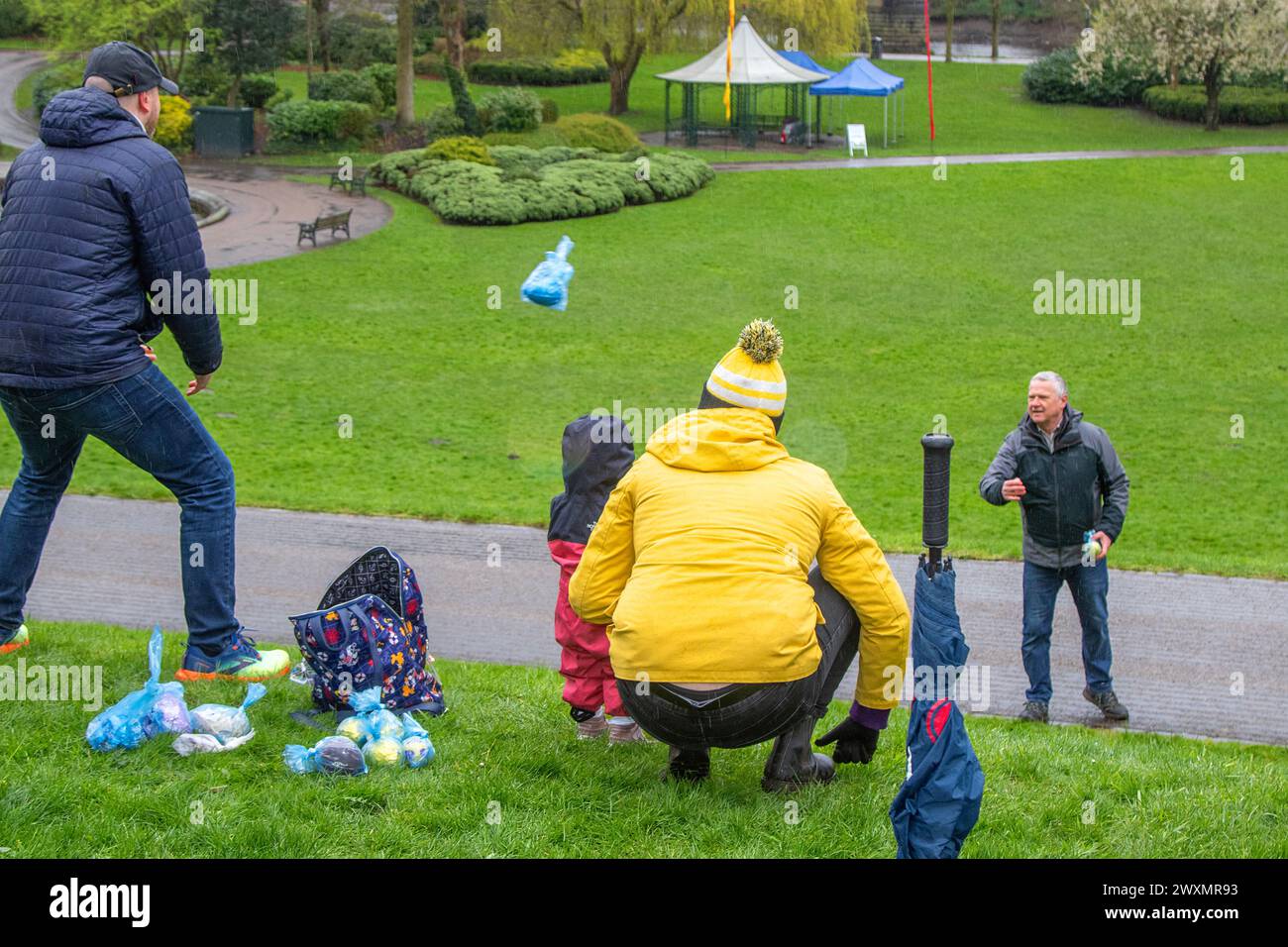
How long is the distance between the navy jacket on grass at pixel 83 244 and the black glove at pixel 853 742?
10.1ft

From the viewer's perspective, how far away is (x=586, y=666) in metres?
5.97

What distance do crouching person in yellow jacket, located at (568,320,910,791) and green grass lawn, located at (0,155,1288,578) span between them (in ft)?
19.9

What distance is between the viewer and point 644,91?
49.4 m

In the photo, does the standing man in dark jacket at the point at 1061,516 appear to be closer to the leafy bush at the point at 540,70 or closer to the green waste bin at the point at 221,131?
the green waste bin at the point at 221,131

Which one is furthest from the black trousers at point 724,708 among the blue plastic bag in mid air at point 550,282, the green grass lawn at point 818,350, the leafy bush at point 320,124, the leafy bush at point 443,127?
the leafy bush at point 320,124

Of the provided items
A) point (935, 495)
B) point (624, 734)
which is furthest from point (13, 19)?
point (935, 495)

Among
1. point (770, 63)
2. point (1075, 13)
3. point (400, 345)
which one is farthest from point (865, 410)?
point (1075, 13)

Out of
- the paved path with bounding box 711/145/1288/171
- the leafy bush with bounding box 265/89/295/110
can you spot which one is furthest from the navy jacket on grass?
the leafy bush with bounding box 265/89/295/110

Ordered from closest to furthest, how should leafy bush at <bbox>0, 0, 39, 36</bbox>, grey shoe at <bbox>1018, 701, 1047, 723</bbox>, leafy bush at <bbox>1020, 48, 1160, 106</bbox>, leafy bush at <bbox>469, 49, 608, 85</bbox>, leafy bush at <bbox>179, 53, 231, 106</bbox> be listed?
1. grey shoe at <bbox>1018, 701, 1047, 723</bbox>
2. leafy bush at <bbox>179, 53, 231, 106</bbox>
3. leafy bush at <bbox>1020, 48, 1160, 106</bbox>
4. leafy bush at <bbox>469, 49, 608, 85</bbox>
5. leafy bush at <bbox>0, 0, 39, 36</bbox>

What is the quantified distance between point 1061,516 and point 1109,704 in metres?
1.07

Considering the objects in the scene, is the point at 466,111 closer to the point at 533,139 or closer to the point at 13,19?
the point at 533,139

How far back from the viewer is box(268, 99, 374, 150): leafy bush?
33.6 m

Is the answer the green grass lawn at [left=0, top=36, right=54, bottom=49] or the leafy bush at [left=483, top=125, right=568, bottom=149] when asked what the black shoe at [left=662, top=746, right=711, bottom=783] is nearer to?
the leafy bush at [left=483, top=125, right=568, bottom=149]

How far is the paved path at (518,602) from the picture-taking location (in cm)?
820
